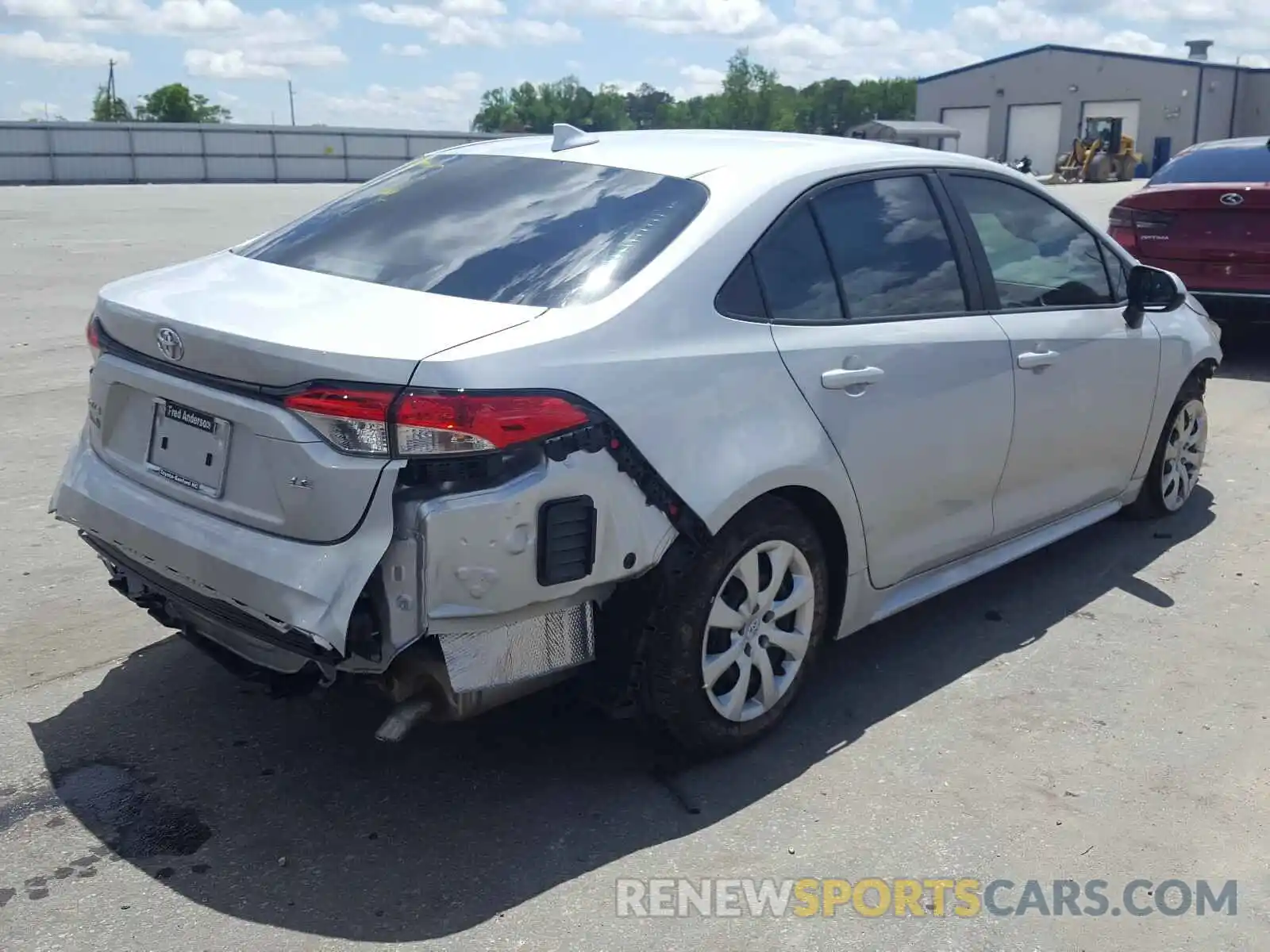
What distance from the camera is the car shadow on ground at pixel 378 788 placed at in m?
2.99

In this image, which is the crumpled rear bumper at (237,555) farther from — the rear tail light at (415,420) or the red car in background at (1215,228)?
the red car in background at (1215,228)

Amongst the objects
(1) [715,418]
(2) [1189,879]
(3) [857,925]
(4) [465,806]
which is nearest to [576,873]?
(4) [465,806]

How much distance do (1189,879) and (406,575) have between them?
6.81 ft

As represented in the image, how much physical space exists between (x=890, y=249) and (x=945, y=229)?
0.33 m

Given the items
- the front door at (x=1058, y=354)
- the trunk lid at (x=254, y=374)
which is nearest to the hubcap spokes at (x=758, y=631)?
the trunk lid at (x=254, y=374)

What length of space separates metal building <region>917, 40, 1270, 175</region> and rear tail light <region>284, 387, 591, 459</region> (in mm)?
56760

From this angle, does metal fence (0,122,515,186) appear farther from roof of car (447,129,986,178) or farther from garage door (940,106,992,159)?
roof of car (447,129,986,178)

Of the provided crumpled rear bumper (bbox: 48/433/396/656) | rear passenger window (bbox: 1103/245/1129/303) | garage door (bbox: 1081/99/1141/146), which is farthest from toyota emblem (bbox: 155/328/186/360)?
garage door (bbox: 1081/99/1141/146)

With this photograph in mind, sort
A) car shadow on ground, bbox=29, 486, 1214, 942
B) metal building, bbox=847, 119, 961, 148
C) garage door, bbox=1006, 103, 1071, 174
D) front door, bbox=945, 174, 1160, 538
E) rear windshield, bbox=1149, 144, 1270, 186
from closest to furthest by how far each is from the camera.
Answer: car shadow on ground, bbox=29, 486, 1214, 942
front door, bbox=945, 174, 1160, 538
rear windshield, bbox=1149, 144, 1270, 186
metal building, bbox=847, 119, 961, 148
garage door, bbox=1006, 103, 1071, 174

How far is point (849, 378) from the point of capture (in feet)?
12.0

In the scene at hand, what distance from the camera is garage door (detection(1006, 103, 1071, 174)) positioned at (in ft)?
195

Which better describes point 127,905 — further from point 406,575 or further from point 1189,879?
point 1189,879

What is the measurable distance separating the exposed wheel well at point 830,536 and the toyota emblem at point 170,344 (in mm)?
1604

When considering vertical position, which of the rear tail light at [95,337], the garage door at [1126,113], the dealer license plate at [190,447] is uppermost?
the garage door at [1126,113]
